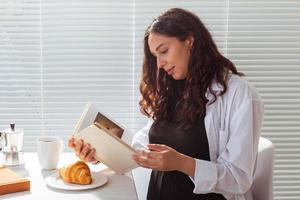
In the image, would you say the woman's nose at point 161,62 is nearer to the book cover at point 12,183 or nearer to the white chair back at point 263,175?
the white chair back at point 263,175

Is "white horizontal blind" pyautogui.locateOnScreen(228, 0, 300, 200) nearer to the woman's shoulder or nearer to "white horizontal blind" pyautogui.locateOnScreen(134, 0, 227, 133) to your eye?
"white horizontal blind" pyautogui.locateOnScreen(134, 0, 227, 133)

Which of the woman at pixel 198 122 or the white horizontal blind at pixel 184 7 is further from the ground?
the white horizontal blind at pixel 184 7

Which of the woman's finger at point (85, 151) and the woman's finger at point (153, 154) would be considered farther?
the woman's finger at point (85, 151)

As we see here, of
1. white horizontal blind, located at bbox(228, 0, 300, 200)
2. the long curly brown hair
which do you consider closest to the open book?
the long curly brown hair

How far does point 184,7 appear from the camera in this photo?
2.20m

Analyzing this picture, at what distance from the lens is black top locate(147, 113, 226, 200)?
169 cm

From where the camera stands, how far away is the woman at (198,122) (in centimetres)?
157

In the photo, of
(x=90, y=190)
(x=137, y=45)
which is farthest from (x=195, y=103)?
(x=137, y=45)

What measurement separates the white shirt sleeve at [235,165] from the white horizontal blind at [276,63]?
700 mm

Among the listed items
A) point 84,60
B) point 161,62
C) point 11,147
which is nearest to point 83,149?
point 11,147

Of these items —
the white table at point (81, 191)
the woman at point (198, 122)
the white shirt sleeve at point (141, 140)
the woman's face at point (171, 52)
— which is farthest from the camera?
the white shirt sleeve at point (141, 140)

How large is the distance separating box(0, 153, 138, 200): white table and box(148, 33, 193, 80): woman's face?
42 centimetres

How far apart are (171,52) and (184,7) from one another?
580 millimetres

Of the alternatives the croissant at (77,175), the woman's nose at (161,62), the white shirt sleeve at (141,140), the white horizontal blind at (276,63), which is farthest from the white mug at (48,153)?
the white horizontal blind at (276,63)
